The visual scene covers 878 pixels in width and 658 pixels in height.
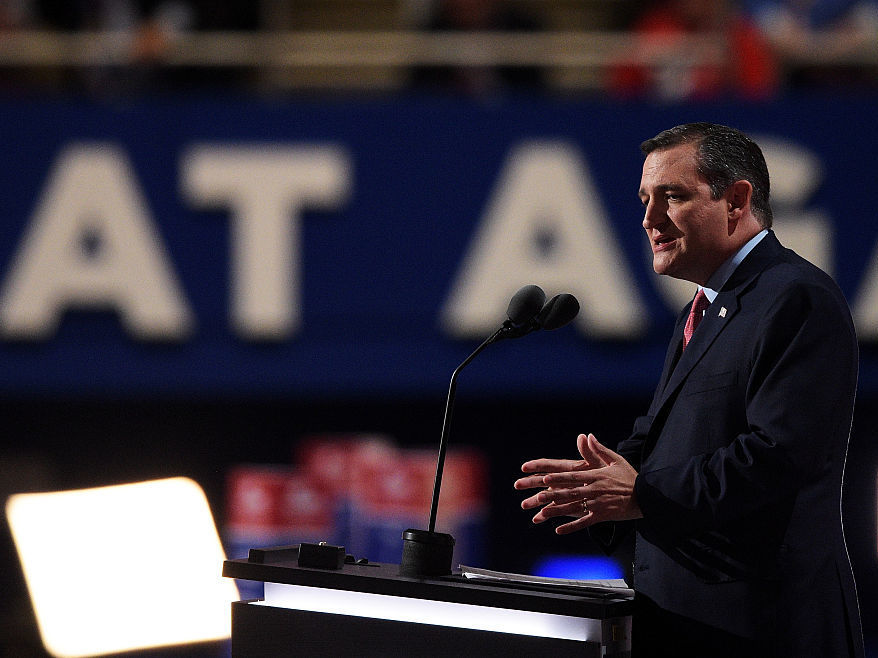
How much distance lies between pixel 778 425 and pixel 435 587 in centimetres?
53

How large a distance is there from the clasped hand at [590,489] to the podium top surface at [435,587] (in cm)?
11

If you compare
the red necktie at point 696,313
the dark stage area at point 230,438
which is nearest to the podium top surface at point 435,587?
the red necktie at point 696,313

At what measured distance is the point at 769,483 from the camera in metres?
1.78

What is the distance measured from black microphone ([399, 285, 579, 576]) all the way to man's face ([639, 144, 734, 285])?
17 cm

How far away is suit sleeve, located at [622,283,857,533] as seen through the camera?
1784 mm

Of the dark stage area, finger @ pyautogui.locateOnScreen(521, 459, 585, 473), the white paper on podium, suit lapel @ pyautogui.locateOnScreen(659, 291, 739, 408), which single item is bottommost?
the white paper on podium

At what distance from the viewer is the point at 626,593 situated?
1.87 m

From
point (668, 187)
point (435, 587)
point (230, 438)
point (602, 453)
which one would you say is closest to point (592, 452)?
point (602, 453)

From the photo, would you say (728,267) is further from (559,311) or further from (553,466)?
(553,466)

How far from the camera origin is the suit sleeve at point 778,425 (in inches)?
70.2

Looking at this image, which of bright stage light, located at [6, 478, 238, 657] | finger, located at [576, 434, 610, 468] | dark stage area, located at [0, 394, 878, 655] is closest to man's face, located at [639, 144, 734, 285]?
finger, located at [576, 434, 610, 468]

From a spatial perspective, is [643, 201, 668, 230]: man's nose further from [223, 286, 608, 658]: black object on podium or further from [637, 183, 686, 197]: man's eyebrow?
[223, 286, 608, 658]: black object on podium

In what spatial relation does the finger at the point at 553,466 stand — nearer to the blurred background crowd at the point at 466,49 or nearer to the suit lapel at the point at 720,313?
the suit lapel at the point at 720,313

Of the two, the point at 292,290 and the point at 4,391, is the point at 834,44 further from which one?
the point at 4,391
